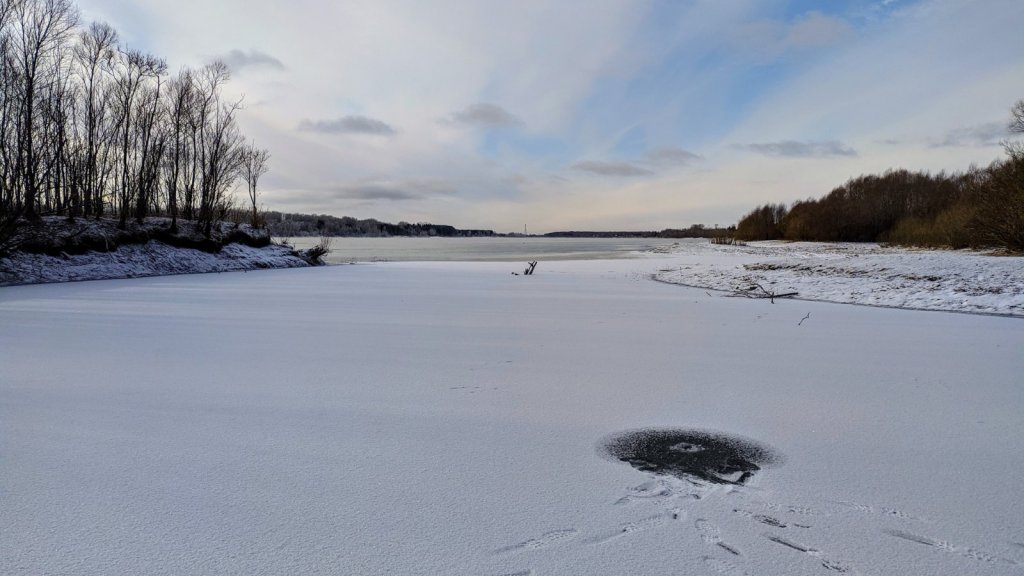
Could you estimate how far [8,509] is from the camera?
82.3 inches

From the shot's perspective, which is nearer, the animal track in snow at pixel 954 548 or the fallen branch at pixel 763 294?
the animal track in snow at pixel 954 548

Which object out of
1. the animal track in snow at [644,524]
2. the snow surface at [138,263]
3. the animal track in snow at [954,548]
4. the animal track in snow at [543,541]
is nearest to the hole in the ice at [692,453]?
the animal track in snow at [644,524]

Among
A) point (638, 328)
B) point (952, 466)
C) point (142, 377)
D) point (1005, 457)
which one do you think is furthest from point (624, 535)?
point (638, 328)

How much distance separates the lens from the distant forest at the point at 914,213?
21.0 metres

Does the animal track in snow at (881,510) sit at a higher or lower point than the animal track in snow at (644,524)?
higher

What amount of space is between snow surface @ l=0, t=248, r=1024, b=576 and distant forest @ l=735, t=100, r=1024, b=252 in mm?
21190

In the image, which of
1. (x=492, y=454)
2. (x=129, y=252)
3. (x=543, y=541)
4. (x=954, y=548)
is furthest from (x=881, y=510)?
(x=129, y=252)

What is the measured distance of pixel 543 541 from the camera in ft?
6.24

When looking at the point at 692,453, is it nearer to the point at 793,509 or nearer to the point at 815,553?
the point at 793,509

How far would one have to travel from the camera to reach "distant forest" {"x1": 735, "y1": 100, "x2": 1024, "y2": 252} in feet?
68.8

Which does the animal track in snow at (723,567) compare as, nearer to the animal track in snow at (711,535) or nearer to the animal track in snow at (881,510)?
the animal track in snow at (711,535)

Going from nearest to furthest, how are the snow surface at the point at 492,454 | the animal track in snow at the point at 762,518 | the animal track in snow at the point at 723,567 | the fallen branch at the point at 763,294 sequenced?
the animal track in snow at the point at 723,567
the snow surface at the point at 492,454
the animal track in snow at the point at 762,518
the fallen branch at the point at 763,294

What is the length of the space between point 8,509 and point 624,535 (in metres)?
2.53

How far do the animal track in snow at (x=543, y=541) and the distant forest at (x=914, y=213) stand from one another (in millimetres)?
25820
